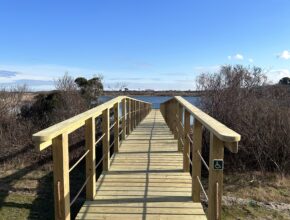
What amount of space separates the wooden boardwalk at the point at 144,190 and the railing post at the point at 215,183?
0.82 m

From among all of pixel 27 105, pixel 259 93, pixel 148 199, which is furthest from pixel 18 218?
pixel 27 105

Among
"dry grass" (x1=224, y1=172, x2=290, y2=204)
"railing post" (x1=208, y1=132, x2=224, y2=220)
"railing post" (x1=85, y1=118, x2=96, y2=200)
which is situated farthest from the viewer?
"dry grass" (x1=224, y1=172, x2=290, y2=204)

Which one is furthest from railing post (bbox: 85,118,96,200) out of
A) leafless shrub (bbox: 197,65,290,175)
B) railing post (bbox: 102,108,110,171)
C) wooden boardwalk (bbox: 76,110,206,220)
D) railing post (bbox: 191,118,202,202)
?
leafless shrub (bbox: 197,65,290,175)

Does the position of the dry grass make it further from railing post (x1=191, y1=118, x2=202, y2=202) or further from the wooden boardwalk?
railing post (x1=191, y1=118, x2=202, y2=202)

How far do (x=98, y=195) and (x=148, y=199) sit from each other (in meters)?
0.62

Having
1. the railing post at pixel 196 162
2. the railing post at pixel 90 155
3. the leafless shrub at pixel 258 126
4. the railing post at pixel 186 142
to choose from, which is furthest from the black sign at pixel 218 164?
the leafless shrub at pixel 258 126

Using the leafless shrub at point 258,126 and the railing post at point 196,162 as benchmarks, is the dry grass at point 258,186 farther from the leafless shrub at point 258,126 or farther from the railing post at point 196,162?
the railing post at point 196,162

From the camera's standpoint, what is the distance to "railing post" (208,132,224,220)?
9.21ft

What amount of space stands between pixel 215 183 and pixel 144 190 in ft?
5.97

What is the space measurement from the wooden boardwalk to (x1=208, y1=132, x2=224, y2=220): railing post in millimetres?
822

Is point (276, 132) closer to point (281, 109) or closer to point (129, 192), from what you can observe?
point (281, 109)

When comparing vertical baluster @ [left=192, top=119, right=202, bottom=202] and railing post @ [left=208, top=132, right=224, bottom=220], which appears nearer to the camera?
railing post @ [left=208, top=132, right=224, bottom=220]

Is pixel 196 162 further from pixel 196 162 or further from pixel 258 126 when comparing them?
pixel 258 126

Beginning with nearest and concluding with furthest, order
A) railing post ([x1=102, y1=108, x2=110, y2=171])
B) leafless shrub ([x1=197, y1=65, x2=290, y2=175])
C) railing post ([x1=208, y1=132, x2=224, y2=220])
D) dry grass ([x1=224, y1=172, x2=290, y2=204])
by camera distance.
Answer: railing post ([x1=208, y1=132, x2=224, y2=220]) < railing post ([x1=102, y1=108, x2=110, y2=171]) < dry grass ([x1=224, y1=172, x2=290, y2=204]) < leafless shrub ([x1=197, y1=65, x2=290, y2=175])
